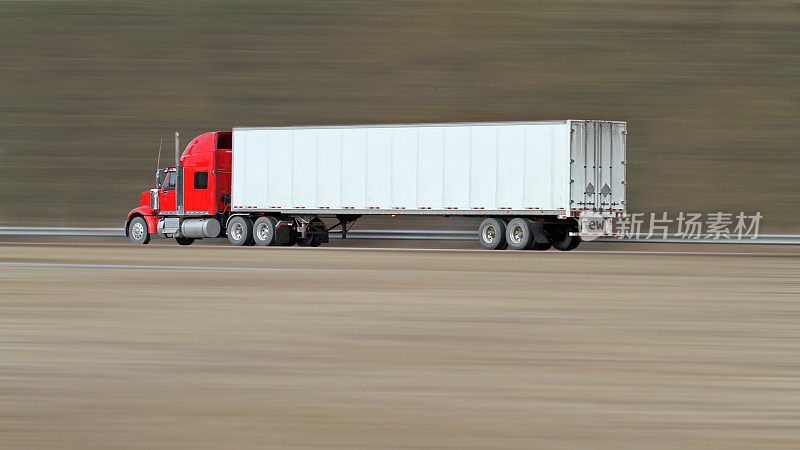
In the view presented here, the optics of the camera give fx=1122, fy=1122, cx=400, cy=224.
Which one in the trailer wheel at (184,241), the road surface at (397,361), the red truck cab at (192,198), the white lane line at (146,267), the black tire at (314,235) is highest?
the red truck cab at (192,198)

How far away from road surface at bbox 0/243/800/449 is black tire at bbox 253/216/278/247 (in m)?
13.7

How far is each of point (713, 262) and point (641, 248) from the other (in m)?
8.08

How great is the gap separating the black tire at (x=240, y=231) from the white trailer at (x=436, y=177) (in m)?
0.03

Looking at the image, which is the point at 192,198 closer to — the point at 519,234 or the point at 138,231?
the point at 138,231

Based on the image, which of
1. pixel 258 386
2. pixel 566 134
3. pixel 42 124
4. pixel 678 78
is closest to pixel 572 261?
pixel 566 134

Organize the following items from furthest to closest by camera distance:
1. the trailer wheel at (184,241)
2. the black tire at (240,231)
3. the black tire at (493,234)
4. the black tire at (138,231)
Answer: the trailer wheel at (184,241) < the black tire at (138,231) < the black tire at (240,231) < the black tire at (493,234)

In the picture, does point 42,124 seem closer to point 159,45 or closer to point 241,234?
point 159,45

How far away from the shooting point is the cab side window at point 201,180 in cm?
3444

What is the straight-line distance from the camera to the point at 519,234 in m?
29.3

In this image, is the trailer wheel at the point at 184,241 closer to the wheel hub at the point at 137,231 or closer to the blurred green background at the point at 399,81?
the wheel hub at the point at 137,231

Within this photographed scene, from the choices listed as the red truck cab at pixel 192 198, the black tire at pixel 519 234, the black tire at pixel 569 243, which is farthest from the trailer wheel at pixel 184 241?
the black tire at pixel 569 243

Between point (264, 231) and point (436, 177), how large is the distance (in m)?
5.70

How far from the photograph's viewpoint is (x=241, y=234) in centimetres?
3325

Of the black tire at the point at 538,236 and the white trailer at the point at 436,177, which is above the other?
the white trailer at the point at 436,177
